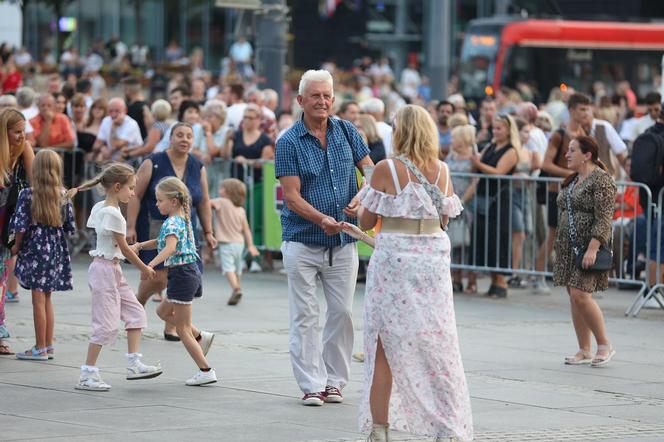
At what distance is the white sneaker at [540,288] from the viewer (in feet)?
51.1

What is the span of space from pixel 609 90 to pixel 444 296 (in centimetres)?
3044

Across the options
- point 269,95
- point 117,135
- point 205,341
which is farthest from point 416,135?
point 269,95

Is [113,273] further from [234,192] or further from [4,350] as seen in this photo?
[234,192]

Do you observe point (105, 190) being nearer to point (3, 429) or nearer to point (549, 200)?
point (3, 429)

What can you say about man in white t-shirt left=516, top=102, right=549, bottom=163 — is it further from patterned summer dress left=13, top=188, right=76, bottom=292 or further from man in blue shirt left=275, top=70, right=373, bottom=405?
man in blue shirt left=275, top=70, right=373, bottom=405

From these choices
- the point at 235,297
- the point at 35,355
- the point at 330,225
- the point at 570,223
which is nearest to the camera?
the point at 330,225

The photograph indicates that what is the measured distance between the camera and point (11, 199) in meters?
10.9

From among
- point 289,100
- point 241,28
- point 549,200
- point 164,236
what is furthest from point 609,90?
point 164,236

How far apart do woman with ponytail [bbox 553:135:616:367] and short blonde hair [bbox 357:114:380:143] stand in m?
4.39

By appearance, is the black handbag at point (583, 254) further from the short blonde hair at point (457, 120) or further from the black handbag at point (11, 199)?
the short blonde hair at point (457, 120)

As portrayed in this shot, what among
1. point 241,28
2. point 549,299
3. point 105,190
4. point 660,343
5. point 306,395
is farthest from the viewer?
point 241,28

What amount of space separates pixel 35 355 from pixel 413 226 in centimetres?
372

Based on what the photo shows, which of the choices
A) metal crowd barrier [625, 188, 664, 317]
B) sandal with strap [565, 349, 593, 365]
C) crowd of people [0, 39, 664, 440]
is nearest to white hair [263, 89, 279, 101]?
crowd of people [0, 39, 664, 440]

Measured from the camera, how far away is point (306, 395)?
8.91m
